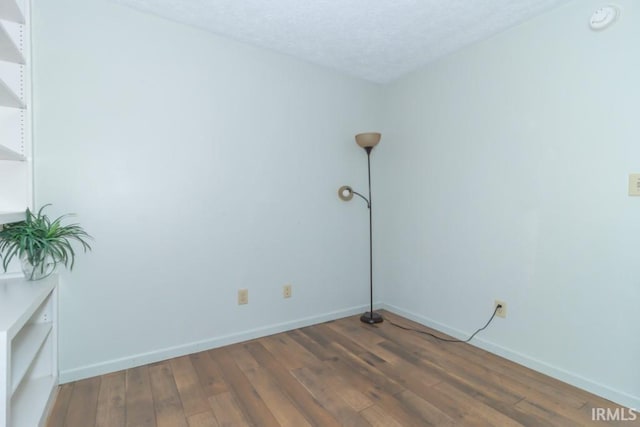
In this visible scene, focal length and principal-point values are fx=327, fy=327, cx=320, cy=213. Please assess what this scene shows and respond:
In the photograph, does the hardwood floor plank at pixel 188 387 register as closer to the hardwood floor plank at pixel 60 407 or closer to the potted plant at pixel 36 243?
the hardwood floor plank at pixel 60 407

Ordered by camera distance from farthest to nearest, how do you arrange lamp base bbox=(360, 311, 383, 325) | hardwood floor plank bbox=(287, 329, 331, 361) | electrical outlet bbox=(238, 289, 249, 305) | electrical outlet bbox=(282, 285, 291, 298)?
lamp base bbox=(360, 311, 383, 325) → electrical outlet bbox=(282, 285, 291, 298) → electrical outlet bbox=(238, 289, 249, 305) → hardwood floor plank bbox=(287, 329, 331, 361)

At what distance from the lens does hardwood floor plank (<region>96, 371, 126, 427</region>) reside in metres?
1.62

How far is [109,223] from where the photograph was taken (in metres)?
2.06

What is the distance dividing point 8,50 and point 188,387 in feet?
6.43

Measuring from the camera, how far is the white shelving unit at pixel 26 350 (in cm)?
108

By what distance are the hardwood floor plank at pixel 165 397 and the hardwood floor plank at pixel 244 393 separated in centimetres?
29

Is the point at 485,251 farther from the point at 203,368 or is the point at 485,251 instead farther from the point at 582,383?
the point at 203,368

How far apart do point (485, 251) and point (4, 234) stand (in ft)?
9.56

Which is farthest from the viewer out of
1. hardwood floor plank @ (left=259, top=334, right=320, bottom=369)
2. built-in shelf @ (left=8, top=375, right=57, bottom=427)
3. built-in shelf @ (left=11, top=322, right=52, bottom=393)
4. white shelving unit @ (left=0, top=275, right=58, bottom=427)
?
hardwood floor plank @ (left=259, top=334, right=320, bottom=369)

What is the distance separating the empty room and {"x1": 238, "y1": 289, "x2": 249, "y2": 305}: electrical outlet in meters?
0.03

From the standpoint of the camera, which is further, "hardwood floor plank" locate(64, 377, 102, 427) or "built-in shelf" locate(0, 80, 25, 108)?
"hardwood floor plank" locate(64, 377, 102, 427)

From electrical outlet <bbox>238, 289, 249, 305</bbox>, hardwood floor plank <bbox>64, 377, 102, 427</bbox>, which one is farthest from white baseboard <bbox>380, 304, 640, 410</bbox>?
hardwood floor plank <bbox>64, 377, 102, 427</bbox>

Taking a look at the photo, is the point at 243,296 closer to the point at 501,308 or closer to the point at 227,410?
the point at 227,410

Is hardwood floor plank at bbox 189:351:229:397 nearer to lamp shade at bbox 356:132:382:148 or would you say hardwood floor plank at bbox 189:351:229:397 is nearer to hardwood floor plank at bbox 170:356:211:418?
hardwood floor plank at bbox 170:356:211:418
